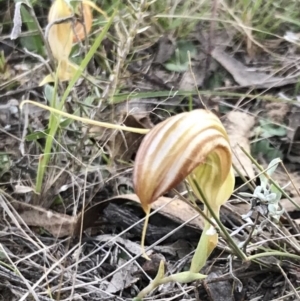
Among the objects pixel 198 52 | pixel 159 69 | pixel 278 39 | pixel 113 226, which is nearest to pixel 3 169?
pixel 113 226

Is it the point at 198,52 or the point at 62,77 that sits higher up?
the point at 62,77

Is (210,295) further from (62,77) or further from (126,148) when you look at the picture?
(62,77)

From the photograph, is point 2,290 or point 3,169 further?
point 3,169

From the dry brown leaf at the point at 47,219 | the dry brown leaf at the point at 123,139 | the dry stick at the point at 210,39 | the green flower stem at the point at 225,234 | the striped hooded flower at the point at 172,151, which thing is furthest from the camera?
the dry stick at the point at 210,39

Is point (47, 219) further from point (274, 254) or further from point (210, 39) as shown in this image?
point (210, 39)

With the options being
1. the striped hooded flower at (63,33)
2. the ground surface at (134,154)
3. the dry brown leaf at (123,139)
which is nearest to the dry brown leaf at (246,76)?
the ground surface at (134,154)

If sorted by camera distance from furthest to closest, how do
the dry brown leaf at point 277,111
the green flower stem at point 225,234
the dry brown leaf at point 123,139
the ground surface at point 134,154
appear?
the dry brown leaf at point 277,111, the dry brown leaf at point 123,139, the ground surface at point 134,154, the green flower stem at point 225,234

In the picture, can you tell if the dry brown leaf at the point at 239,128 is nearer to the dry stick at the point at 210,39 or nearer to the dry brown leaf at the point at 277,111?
the dry brown leaf at the point at 277,111

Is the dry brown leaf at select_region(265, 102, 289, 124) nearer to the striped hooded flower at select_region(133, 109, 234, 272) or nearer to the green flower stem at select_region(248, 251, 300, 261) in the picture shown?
the green flower stem at select_region(248, 251, 300, 261)

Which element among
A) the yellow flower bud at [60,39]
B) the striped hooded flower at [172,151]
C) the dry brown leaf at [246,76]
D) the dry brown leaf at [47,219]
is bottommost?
the dry brown leaf at [47,219]
